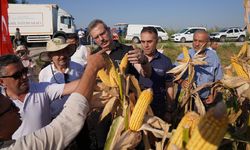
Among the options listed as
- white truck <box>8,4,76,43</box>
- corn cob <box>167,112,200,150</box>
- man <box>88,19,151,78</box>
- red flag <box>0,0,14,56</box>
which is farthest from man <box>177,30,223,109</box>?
white truck <box>8,4,76,43</box>

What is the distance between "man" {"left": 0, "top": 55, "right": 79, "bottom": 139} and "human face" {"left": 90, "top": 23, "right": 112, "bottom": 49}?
80 centimetres

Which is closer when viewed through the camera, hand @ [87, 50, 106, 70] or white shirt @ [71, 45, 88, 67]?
hand @ [87, 50, 106, 70]

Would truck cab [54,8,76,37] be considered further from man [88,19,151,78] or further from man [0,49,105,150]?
man [0,49,105,150]

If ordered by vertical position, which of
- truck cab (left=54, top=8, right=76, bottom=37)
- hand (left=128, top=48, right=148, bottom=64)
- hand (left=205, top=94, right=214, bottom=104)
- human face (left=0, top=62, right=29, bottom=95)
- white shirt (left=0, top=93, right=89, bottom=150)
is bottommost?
hand (left=205, top=94, right=214, bottom=104)

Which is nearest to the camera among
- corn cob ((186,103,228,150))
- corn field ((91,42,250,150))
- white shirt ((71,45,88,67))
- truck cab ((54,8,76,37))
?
corn cob ((186,103,228,150))

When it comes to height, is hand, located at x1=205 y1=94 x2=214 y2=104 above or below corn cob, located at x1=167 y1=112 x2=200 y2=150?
below

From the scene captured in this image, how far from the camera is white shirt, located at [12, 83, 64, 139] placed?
8.72 ft

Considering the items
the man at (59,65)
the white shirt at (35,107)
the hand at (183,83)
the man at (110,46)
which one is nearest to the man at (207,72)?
the hand at (183,83)

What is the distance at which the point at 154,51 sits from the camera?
3.64m

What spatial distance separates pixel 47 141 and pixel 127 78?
992 millimetres

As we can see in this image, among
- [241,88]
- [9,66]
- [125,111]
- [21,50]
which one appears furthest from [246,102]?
[21,50]

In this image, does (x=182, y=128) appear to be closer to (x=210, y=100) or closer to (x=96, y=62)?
(x=96, y=62)

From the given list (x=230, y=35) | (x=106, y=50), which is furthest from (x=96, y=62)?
(x=230, y=35)

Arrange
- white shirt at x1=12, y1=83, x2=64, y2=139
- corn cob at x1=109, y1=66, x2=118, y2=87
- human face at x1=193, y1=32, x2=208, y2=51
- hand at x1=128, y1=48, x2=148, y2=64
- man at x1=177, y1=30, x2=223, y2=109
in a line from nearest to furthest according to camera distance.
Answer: corn cob at x1=109, y1=66, x2=118, y2=87
white shirt at x1=12, y1=83, x2=64, y2=139
hand at x1=128, y1=48, x2=148, y2=64
man at x1=177, y1=30, x2=223, y2=109
human face at x1=193, y1=32, x2=208, y2=51
